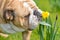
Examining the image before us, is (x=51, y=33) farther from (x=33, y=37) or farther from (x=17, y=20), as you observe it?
(x=33, y=37)

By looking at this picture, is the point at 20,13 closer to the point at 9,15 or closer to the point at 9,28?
the point at 9,15

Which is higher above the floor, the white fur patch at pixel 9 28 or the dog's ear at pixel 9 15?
the dog's ear at pixel 9 15

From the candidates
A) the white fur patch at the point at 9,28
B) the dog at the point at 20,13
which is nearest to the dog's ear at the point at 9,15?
the dog at the point at 20,13

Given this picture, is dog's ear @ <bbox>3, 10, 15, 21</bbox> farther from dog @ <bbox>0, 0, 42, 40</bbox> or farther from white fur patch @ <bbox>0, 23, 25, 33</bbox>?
white fur patch @ <bbox>0, 23, 25, 33</bbox>

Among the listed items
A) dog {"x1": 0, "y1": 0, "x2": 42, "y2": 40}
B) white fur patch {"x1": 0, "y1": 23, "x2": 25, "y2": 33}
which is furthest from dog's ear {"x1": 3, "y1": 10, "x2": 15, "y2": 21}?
white fur patch {"x1": 0, "y1": 23, "x2": 25, "y2": 33}

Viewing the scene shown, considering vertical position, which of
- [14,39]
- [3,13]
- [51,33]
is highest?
[3,13]

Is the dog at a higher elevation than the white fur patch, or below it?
higher

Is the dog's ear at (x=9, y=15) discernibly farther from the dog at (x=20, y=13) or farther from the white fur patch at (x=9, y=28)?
the white fur patch at (x=9, y=28)

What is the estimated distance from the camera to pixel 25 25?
106 inches

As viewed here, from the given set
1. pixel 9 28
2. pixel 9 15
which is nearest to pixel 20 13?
pixel 9 15

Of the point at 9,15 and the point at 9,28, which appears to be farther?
the point at 9,28

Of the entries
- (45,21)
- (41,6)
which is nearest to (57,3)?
(41,6)

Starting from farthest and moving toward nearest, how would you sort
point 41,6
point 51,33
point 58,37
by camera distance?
point 41,6 < point 58,37 < point 51,33

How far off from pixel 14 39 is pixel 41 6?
1089 millimetres
